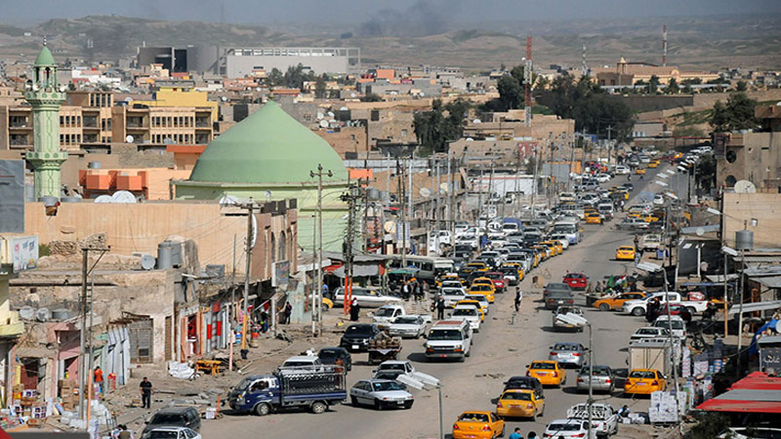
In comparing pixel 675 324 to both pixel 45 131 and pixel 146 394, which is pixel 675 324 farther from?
pixel 45 131

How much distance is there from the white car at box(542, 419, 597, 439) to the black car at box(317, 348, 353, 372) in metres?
8.79

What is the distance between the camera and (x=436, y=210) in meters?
73.1

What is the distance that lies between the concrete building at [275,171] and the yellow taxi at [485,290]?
19.5 ft

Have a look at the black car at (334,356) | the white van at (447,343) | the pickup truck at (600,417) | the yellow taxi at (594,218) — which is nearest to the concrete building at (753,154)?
the yellow taxi at (594,218)

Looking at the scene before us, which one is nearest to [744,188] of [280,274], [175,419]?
[280,274]

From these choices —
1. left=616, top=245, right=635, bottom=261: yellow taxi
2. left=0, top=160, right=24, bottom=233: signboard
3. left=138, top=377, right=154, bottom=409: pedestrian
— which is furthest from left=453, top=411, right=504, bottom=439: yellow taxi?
left=616, top=245, right=635, bottom=261: yellow taxi

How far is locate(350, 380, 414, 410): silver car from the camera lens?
30.0 meters

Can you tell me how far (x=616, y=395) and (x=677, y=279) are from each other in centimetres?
1847

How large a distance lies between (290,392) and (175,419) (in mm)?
3632

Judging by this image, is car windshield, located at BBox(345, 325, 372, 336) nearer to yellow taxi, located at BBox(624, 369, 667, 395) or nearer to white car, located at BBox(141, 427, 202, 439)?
yellow taxi, located at BBox(624, 369, 667, 395)

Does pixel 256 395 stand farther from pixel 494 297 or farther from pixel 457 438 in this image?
pixel 494 297

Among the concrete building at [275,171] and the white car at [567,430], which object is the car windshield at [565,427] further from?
the concrete building at [275,171]

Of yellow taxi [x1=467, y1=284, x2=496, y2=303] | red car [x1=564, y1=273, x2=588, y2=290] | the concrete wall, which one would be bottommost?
red car [x1=564, y1=273, x2=588, y2=290]

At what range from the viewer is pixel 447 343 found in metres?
36.3
